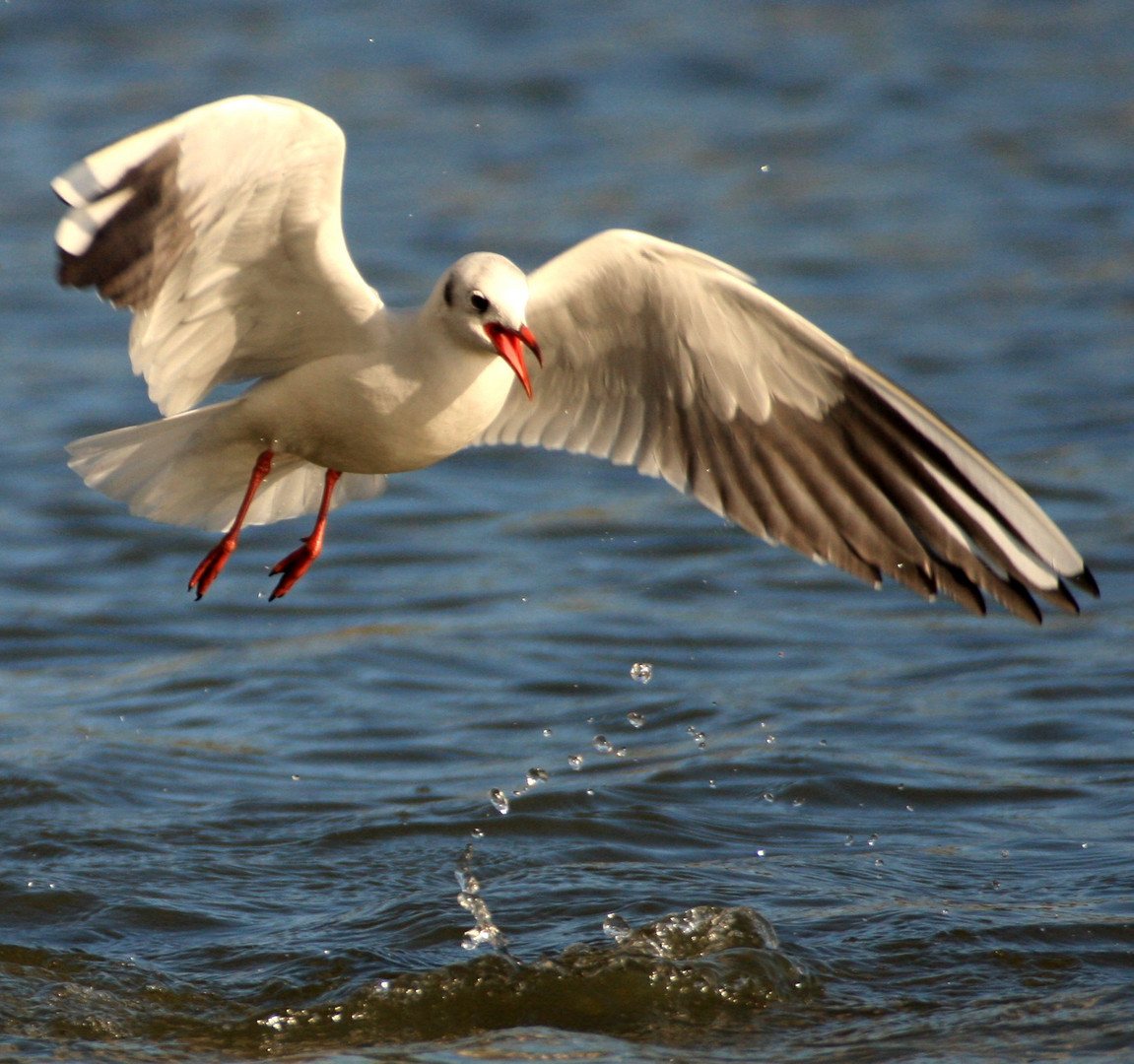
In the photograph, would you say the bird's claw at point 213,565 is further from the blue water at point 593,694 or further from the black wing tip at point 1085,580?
the black wing tip at point 1085,580

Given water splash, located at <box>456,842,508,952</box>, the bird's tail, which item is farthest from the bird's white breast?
water splash, located at <box>456,842,508,952</box>

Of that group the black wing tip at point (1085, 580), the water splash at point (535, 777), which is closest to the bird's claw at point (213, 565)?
the water splash at point (535, 777)

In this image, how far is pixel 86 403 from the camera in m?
10.7

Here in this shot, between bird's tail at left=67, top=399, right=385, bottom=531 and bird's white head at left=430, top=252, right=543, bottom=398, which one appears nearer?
bird's white head at left=430, top=252, right=543, bottom=398

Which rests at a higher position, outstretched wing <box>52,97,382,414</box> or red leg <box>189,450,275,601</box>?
outstretched wing <box>52,97,382,414</box>

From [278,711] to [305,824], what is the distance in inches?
47.6

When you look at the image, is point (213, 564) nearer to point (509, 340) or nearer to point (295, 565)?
point (295, 565)

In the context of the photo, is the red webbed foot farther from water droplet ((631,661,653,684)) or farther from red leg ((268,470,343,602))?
water droplet ((631,661,653,684))

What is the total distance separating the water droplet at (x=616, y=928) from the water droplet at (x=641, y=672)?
188cm

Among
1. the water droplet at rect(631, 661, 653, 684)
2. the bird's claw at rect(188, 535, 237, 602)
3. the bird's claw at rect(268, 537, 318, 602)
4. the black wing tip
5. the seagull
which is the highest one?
the seagull

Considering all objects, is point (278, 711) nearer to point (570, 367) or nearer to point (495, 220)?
point (570, 367)

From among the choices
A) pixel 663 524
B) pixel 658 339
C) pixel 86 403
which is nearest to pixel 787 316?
pixel 658 339

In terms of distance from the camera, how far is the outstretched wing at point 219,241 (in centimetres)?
450

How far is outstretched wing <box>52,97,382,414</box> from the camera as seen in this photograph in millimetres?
4496
